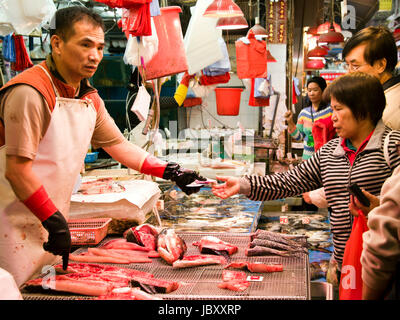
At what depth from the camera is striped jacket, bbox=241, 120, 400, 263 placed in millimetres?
2430

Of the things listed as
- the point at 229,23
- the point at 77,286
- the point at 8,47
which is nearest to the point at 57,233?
the point at 77,286

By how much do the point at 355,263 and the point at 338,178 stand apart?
21.9 inches

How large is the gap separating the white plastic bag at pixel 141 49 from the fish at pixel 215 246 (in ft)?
5.43

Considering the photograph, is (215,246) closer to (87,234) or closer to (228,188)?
(228,188)

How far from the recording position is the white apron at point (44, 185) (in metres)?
2.38

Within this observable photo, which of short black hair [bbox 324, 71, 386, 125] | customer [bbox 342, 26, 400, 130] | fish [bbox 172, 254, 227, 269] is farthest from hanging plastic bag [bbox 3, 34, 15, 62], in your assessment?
short black hair [bbox 324, 71, 386, 125]

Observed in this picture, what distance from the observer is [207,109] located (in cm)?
1366

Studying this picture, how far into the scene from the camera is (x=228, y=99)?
8008 millimetres

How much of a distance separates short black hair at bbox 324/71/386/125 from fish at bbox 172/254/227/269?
1185mm

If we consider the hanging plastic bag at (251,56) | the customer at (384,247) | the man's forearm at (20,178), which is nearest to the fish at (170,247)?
the man's forearm at (20,178)

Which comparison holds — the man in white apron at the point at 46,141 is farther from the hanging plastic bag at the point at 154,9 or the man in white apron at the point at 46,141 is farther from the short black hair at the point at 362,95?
the short black hair at the point at 362,95

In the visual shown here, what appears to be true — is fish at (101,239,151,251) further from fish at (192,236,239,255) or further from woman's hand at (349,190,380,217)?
woman's hand at (349,190,380,217)

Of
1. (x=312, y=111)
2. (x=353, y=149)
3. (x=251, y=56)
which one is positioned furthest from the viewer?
(x=251, y=56)
